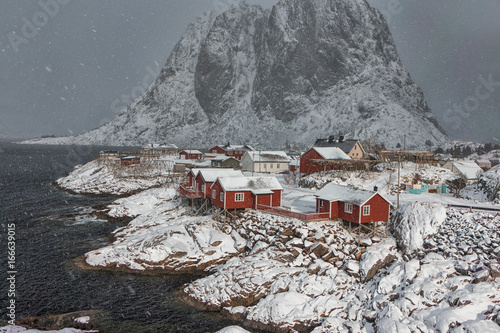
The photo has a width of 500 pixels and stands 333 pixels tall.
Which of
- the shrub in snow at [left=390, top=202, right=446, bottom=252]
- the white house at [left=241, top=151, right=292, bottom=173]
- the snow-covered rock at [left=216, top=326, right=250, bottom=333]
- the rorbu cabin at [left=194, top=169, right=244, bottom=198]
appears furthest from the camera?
the white house at [left=241, top=151, right=292, bottom=173]

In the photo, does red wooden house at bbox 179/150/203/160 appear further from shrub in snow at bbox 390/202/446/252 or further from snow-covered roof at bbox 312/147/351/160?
shrub in snow at bbox 390/202/446/252

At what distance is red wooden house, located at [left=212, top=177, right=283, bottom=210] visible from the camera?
1487 inches

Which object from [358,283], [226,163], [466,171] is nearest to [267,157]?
[226,163]

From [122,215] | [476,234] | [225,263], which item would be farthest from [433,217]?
[122,215]

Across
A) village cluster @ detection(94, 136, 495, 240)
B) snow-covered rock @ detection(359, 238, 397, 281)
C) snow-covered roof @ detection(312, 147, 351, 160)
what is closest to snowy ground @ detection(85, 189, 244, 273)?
village cluster @ detection(94, 136, 495, 240)

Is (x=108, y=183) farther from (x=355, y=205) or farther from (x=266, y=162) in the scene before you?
(x=355, y=205)

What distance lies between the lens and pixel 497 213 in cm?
3052

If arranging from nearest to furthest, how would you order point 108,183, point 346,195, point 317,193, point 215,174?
point 346,195 → point 317,193 → point 215,174 → point 108,183

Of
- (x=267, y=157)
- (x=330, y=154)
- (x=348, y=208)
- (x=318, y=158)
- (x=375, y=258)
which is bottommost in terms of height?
(x=375, y=258)

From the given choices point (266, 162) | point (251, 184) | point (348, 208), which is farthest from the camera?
point (266, 162)

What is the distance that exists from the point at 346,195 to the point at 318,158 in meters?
22.5

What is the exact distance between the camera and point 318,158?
56156 millimetres

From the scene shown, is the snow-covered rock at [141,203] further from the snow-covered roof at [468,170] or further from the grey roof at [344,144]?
the snow-covered roof at [468,170]

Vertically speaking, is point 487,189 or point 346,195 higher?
point 346,195
